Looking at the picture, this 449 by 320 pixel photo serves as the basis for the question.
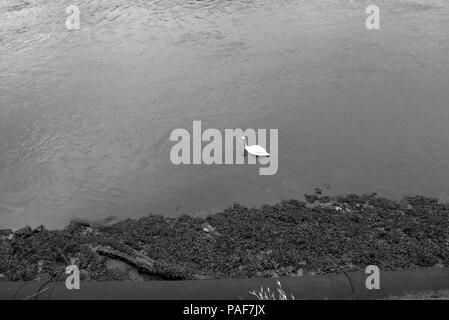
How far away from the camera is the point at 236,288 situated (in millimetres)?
7871

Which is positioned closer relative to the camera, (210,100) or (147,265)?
(147,265)

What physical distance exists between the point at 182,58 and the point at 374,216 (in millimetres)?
13094

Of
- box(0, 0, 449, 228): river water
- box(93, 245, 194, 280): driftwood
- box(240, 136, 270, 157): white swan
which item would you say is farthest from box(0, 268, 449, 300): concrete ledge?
box(240, 136, 270, 157): white swan

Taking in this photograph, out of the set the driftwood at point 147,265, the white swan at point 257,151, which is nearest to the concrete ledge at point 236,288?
the driftwood at point 147,265

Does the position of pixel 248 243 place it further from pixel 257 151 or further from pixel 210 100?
pixel 210 100

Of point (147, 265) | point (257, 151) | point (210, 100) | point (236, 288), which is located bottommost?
point (147, 265)

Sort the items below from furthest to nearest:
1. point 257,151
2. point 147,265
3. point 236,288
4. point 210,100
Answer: point 210,100 → point 257,151 → point 147,265 → point 236,288

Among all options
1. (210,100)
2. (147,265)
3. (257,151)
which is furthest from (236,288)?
(210,100)

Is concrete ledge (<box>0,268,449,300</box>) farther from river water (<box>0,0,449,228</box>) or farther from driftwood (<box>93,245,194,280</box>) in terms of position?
river water (<box>0,0,449,228</box>)

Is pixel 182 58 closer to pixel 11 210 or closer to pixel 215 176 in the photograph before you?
pixel 215 176

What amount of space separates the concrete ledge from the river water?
601 cm

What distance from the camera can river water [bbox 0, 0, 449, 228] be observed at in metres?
14.8

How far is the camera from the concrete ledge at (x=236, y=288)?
7621 mm

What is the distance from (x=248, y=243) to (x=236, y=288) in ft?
13.4
